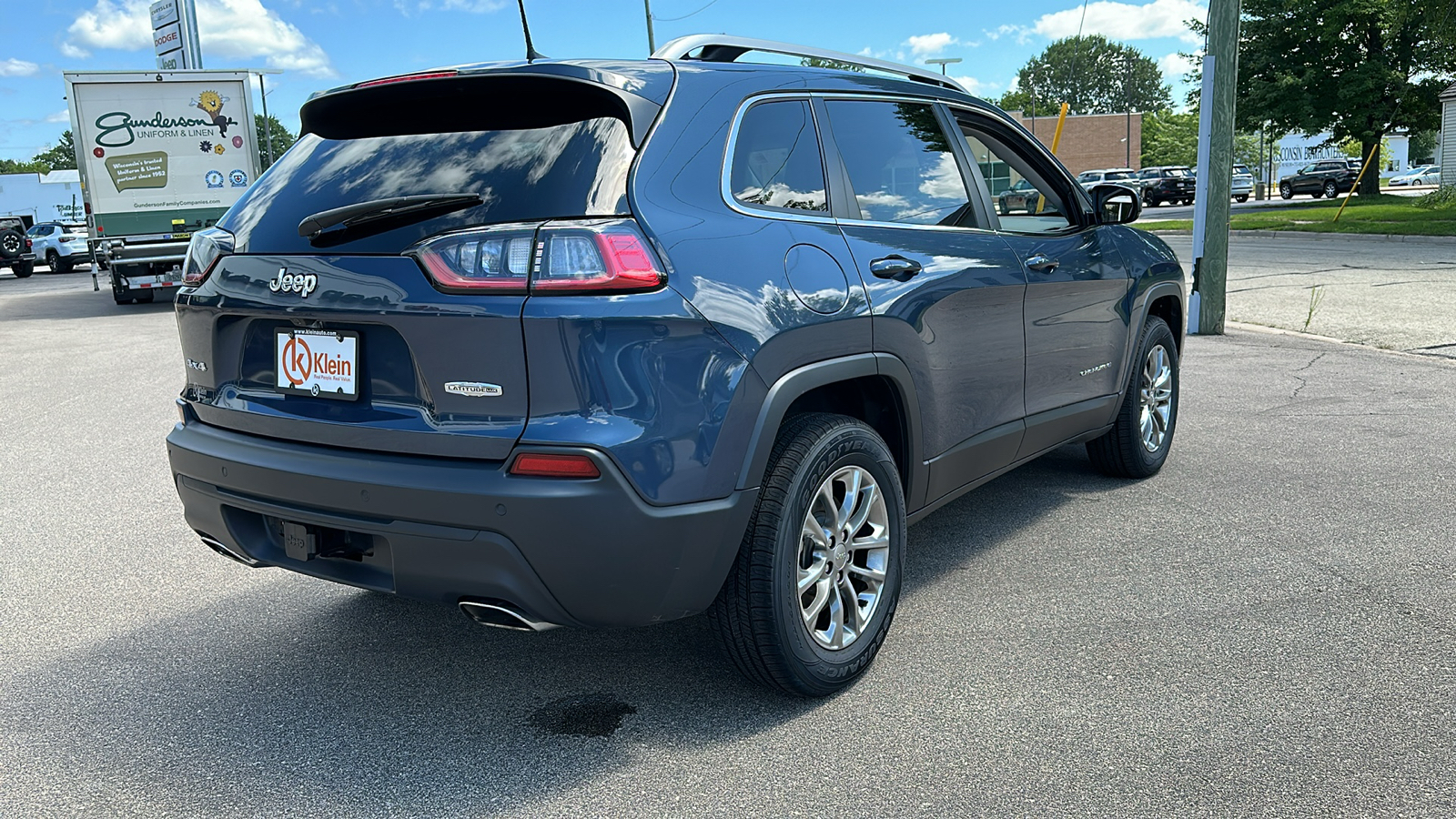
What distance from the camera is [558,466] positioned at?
8.79 ft

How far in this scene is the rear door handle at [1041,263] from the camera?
4.30m

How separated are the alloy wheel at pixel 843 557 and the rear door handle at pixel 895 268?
59cm

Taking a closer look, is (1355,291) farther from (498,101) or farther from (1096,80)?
(1096,80)

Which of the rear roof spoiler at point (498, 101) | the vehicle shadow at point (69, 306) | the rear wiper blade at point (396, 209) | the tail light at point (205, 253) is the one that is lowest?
the vehicle shadow at point (69, 306)

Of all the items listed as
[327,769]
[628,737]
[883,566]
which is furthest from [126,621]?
[883,566]

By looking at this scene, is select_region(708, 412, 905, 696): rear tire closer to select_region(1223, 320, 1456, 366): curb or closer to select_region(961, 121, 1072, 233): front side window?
select_region(961, 121, 1072, 233): front side window

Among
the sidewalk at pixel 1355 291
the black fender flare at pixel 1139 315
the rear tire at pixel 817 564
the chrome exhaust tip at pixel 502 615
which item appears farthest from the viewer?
the sidewalk at pixel 1355 291

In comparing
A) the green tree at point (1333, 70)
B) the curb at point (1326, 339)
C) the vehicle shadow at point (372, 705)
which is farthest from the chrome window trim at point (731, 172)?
the green tree at point (1333, 70)

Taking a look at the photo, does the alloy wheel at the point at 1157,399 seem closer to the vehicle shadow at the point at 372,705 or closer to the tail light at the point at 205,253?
the vehicle shadow at the point at 372,705

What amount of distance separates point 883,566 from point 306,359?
1.74 m

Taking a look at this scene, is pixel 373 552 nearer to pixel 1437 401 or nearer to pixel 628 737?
pixel 628 737

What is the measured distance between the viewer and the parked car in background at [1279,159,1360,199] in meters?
50.1

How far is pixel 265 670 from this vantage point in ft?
11.9

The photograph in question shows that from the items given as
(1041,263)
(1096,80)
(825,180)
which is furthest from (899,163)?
(1096,80)
